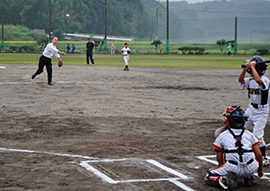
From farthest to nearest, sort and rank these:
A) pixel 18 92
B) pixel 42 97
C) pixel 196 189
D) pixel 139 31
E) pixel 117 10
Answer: pixel 139 31, pixel 117 10, pixel 18 92, pixel 42 97, pixel 196 189

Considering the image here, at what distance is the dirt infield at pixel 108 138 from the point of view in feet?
17.3

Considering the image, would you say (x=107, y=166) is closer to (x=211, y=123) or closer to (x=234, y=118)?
(x=234, y=118)

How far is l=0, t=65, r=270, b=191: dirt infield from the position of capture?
528 centimetres

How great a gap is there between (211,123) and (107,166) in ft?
13.8

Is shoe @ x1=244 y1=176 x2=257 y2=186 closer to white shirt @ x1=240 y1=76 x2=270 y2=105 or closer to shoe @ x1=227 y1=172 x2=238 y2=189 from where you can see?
shoe @ x1=227 y1=172 x2=238 y2=189

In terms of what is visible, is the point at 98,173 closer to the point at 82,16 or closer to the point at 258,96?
the point at 258,96

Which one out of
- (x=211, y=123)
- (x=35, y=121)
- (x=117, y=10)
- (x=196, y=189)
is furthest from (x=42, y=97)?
(x=117, y=10)

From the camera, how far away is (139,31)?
156 m

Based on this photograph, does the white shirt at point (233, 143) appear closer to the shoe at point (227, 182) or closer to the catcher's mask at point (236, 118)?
the catcher's mask at point (236, 118)

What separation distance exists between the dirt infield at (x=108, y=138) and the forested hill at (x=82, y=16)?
92.8 m

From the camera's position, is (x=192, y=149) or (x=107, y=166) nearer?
(x=107, y=166)

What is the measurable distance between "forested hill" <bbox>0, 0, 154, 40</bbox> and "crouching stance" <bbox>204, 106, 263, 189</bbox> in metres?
101

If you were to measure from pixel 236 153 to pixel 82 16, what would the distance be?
129 metres

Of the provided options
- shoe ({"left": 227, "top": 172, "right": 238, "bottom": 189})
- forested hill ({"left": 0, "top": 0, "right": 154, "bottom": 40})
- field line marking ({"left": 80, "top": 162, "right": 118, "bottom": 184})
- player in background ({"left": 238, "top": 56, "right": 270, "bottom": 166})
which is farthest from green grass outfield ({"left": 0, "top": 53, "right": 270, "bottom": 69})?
forested hill ({"left": 0, "top": 0, "right": 154, "bottom": 40})
